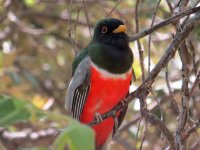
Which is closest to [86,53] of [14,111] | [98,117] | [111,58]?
[111,58]

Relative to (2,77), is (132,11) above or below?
above

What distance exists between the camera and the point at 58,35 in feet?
16.3

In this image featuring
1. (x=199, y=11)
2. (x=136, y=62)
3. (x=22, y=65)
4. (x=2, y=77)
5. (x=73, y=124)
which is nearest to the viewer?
(x=73, y=124)

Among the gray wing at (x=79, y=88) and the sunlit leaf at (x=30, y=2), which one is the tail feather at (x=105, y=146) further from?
the sunlit leaf at (x=30, y=2)

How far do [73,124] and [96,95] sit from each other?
2094mm

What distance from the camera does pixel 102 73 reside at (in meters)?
3.00

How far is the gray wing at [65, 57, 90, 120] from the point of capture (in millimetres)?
3037

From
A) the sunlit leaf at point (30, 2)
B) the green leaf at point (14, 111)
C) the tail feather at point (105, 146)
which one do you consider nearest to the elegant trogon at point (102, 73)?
the tail feather at point (105, 146)

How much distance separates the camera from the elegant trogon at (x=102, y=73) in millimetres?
3002

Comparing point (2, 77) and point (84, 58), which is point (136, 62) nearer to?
point (84, 58)

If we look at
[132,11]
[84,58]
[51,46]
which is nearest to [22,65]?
[51,46]

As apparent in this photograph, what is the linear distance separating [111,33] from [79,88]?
389mm

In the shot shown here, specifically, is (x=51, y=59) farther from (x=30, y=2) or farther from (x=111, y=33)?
(x=111, y=33)

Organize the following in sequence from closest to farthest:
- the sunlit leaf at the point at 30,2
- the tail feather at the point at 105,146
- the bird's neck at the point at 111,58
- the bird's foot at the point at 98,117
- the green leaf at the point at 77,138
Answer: the green leaf at the point at 77,138, the bird's foot at the point at 98,117, the bird's neck at the point at 111,58, the tail feather at the point at 105,146, the sunlit leaf at the point at 30,2
